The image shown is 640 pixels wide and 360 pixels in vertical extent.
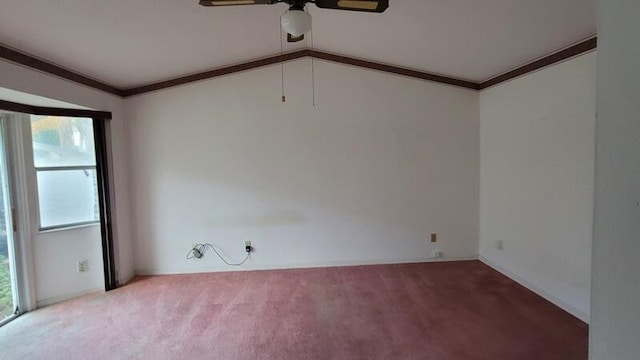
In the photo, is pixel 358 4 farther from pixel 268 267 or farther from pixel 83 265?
pixel 83 265

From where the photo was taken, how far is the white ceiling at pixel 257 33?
2443mm

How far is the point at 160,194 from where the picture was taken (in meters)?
4.33

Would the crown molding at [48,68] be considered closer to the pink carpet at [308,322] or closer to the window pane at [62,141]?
the window pane at [62,141]

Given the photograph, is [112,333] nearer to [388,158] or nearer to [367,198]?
[367,198]

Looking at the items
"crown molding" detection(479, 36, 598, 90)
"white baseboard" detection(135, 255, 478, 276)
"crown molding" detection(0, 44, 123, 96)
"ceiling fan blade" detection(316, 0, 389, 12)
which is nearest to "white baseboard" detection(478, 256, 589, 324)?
"white baseboard" detection(135, 255, 478, 276)

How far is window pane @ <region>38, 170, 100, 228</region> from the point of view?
3.56 meters

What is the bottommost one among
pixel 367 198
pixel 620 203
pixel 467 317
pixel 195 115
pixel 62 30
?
pixel 467 317

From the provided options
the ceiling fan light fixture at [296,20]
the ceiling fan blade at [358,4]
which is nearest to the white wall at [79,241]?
the ceiling fan light fixture at [296,20]

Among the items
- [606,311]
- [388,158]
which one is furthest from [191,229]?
[606,311]

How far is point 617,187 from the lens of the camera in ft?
1.67

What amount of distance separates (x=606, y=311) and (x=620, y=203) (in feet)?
0.58

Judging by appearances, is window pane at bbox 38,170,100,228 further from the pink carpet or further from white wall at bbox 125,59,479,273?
the pink carpet

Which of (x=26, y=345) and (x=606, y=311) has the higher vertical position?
(x=606, y=311)

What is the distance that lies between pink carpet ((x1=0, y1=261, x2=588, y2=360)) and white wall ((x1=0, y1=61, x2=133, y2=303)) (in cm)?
22
